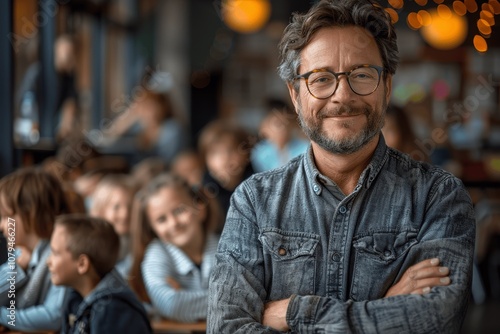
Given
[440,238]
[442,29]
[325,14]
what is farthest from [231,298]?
[442,29]

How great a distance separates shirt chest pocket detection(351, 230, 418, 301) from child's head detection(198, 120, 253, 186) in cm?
286

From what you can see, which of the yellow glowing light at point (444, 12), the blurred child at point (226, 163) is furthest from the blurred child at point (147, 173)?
the yellow glowing light at point (444, 12)

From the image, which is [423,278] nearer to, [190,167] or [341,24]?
[341,24]

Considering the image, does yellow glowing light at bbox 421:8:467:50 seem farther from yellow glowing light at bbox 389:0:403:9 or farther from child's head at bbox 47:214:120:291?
child's head at bbox 47:214:120:291

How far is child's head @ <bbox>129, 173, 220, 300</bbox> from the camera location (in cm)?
361

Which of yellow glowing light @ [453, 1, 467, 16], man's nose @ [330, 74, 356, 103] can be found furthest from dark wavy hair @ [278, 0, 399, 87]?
yellow glowing light @ [453, 1, 467, 16]

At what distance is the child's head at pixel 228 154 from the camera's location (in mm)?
4805

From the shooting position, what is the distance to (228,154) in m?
4.99

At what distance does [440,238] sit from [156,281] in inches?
71.9

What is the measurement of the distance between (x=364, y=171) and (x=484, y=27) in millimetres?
4737

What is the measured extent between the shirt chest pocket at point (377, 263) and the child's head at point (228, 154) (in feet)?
9.37

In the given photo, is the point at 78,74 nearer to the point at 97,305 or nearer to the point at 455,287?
the point at 97,305

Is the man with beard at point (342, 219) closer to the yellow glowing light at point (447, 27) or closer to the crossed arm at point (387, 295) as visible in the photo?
the crossed arm at point (387, 295)

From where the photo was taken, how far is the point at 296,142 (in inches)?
231
